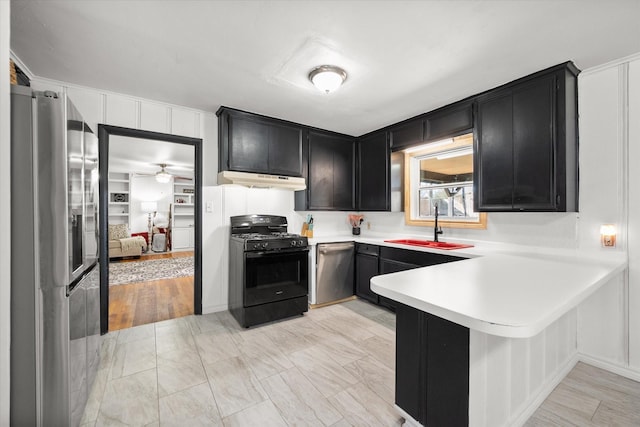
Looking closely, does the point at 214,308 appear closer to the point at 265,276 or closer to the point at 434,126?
the point at 265,276

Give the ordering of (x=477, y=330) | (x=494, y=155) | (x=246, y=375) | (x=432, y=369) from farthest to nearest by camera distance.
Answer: (x=494, y=155), (x=246, y=375), (x=432, y=369), (x=477, y=330)

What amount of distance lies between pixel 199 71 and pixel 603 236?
3.53 metres

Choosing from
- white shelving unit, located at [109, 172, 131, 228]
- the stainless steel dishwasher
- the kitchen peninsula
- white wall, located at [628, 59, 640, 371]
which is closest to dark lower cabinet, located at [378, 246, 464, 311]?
the stainless steel dishwasher

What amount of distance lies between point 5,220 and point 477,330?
6.18 ft

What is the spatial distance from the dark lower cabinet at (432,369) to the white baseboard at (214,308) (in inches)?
94.2

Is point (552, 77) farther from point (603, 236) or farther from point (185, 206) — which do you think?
point (185, 206)

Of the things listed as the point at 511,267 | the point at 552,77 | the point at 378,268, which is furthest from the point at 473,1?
the point at 378,268

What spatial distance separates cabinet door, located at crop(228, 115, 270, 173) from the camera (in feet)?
10.0

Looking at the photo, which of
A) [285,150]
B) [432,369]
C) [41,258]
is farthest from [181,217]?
[432,369]

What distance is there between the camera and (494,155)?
2502 millimetres

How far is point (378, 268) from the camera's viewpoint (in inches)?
133

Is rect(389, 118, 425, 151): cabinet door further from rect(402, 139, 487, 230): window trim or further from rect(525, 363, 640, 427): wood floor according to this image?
rect(525, 363, 640, 427): wood floor

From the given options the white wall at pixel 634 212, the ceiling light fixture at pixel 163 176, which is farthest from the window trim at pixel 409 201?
the ceiling light fixture at pixel 163 176

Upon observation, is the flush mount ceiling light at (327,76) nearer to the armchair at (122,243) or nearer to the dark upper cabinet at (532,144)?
the dark upper cabinet at (532,144)
